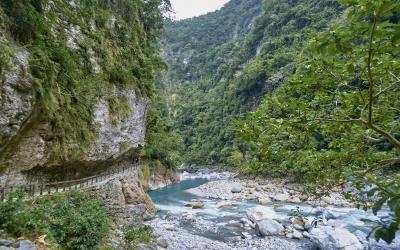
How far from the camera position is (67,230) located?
691 cm

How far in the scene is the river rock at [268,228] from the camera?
13380 mm

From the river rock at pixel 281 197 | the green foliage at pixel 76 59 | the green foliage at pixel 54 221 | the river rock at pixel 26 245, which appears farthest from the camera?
the river rock at pixel 281 197

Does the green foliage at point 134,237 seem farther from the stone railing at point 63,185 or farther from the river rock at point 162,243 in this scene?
the stone railing at point 63,185

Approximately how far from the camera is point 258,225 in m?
Answer: 13.8

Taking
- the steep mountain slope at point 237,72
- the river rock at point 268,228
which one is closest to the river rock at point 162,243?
the river rock at point 268,228

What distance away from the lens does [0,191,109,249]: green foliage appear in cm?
591

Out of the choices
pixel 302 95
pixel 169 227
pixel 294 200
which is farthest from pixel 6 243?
pixel 294 200

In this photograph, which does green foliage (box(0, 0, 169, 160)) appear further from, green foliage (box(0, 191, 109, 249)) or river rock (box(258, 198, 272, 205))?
river rock (box(258, 198, 272, 205))

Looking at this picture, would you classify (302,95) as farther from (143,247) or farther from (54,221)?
(143,247)

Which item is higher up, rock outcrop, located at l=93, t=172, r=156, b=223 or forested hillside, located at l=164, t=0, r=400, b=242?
forested hillside, located at l=164, t=0, r=400, b=242

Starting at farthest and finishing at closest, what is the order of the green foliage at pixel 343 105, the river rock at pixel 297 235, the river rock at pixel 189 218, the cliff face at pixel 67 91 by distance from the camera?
the river rock at pixel 189 218, the river rock at pixel 297 235, the cliff face at pixel 67 91, the green foliage at pixel 343 105

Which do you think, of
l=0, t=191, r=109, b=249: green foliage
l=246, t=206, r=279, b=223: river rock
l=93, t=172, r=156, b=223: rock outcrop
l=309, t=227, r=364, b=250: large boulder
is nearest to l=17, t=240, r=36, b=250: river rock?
l=0, t=191, r=109, b=249: green foliage

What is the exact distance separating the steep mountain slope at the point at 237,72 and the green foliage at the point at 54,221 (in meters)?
18.4

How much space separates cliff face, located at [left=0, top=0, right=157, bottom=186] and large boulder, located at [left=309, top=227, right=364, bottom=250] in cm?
957
